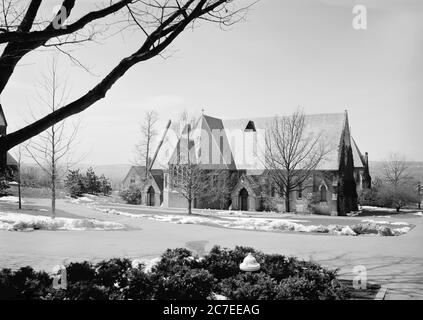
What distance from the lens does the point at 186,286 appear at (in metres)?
5.50

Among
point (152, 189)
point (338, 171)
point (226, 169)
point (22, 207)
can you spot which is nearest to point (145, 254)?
point (22, 207)

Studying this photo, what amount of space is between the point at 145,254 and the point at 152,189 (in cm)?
2407

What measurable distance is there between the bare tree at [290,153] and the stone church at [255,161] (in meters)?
0.65

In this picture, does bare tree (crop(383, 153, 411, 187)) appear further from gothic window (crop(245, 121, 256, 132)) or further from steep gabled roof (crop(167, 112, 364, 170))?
gothic window (crop(245, 121, 256, 132))

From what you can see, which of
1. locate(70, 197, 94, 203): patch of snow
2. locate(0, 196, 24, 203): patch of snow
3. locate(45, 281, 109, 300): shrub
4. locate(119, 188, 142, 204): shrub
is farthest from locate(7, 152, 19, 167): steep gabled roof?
locate(119, 188, 142, 204): shrub

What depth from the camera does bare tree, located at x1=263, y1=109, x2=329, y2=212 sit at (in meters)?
25.3

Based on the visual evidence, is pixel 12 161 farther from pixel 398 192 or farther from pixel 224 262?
pixel 398 192

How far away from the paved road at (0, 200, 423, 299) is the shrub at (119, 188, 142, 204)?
17.8 m

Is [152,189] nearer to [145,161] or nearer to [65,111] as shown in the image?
[145,161]

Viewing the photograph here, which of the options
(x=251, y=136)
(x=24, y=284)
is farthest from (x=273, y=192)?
(x=24, y=284)

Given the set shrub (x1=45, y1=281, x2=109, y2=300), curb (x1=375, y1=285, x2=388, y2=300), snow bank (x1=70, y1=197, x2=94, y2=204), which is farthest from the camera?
snow bank (x1=70, y1=197, x2=94, y2=204)

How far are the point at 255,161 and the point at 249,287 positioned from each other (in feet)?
71.3

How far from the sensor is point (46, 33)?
15.9 ft

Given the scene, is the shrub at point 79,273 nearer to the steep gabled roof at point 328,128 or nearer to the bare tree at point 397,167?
the bare tree at point 397,167
